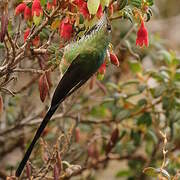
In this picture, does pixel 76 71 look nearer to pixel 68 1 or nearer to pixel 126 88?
pixel 68 1

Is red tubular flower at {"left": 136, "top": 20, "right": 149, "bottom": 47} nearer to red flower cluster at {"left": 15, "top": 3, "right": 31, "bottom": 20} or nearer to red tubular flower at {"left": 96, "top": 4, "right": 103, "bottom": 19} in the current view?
red tubular flower at {"left": 96, "top": 4, "right": 103, "bottom": 19}

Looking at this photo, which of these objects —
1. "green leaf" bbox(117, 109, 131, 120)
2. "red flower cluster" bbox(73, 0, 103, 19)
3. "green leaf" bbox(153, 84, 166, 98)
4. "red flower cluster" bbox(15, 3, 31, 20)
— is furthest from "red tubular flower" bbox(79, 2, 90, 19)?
"green leaf" bbox(117, 109, 131, 120)

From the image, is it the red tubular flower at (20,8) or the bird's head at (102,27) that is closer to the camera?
the bird's head at (102,27)

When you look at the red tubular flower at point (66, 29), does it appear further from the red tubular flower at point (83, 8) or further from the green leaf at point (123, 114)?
the green leaf at point (123, 114)

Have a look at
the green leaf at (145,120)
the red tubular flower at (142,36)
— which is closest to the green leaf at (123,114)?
the green leaf at (145,120)

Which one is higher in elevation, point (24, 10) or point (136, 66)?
point (24, 10)

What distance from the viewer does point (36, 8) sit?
1130mm

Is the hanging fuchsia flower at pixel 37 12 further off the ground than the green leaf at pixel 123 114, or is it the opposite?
the hanging fuchsia flower at pixel 37 12

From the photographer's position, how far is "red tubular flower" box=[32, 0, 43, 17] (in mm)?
1127

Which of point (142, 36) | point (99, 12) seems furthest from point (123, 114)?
point (99, 12)

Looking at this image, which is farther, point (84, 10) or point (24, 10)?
point (24, 10)

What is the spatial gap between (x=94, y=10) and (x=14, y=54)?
0.73 ft

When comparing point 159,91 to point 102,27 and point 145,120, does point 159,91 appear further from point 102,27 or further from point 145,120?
point 102,27

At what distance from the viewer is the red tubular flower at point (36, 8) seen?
44.4 inches
